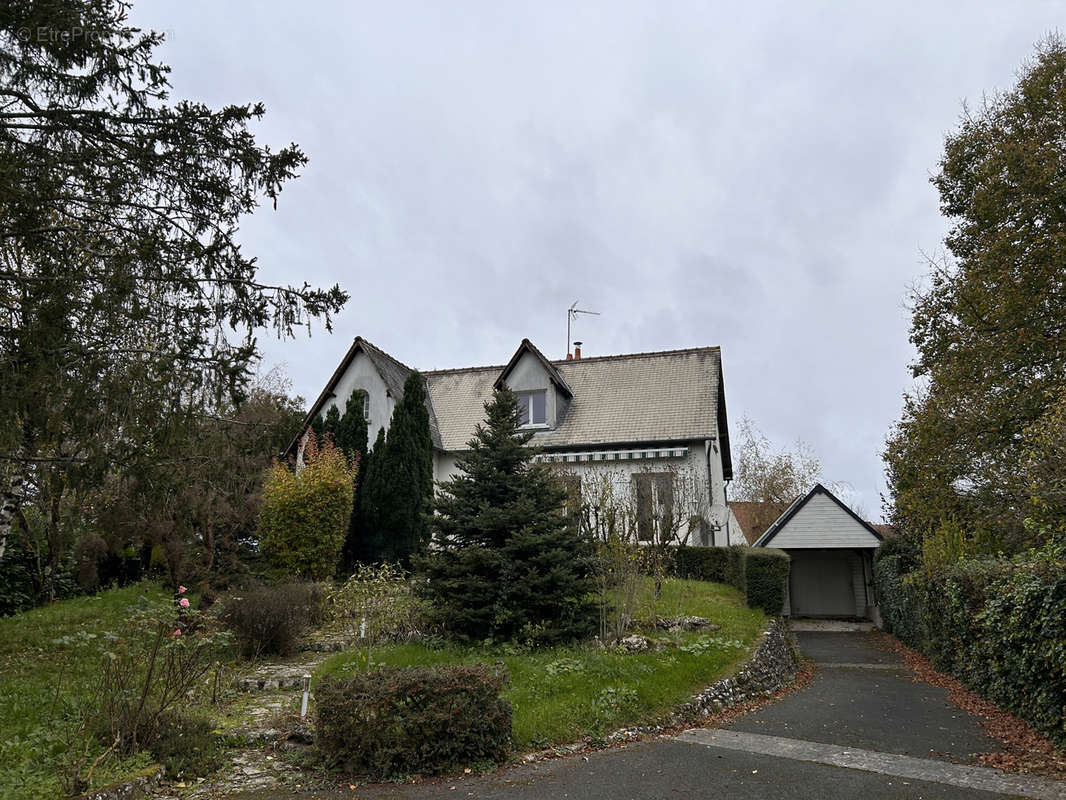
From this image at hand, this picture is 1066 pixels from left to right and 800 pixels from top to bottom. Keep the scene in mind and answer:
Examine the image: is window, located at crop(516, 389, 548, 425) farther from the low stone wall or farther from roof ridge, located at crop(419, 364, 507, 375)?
the low stone wall

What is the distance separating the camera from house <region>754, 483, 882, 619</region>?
918 inches

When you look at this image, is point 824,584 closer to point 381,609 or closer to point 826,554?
point 826,554

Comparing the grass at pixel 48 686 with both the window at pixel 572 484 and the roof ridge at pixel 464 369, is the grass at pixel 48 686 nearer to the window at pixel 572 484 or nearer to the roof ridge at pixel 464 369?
the window at pixel 572 484

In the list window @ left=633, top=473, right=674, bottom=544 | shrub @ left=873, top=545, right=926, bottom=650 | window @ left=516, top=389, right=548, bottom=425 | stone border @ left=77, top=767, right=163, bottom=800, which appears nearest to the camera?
stone border @ left=77, top=767, right=163, bottom=800

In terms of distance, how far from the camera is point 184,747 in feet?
→ 24.6

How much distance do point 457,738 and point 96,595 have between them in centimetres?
1447

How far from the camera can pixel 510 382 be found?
27031 mm

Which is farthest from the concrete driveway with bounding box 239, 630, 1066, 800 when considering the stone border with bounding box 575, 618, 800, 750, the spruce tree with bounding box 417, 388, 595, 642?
the spruce tree with bounding box 417, 388, 595, 642

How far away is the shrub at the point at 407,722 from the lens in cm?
756

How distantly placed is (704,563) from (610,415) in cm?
657

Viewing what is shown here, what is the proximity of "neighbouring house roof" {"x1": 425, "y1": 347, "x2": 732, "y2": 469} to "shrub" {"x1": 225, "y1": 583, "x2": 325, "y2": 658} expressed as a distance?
12819 mm

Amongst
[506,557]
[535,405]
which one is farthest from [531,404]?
[506,557]

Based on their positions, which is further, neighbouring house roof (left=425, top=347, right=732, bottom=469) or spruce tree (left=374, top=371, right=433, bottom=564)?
neighbouring house roof (left=425, top=347, right=732, bottom=469)

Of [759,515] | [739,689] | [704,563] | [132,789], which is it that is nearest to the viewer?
[132,789]
